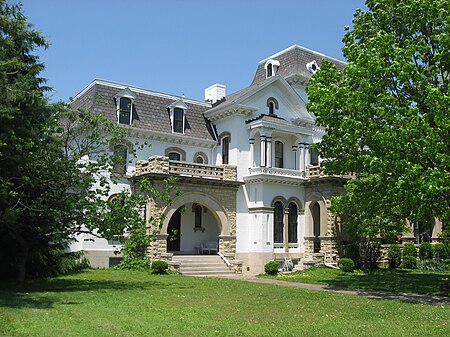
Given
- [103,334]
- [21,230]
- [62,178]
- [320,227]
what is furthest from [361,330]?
[320,227]

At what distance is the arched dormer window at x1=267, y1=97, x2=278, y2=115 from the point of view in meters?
35.0

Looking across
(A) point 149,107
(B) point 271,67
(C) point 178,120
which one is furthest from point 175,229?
(B) point 271,67

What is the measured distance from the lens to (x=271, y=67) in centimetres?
→ 4075

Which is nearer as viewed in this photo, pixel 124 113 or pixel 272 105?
pixel 124 113

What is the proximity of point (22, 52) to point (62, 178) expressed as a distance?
4.95 meters

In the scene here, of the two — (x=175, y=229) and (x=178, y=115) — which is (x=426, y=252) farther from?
(x=178, y=115)

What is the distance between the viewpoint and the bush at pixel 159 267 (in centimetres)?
2679

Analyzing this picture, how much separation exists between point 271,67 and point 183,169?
1421 cm

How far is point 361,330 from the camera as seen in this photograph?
11.5m

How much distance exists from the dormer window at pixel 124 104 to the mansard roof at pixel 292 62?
11.6 meters

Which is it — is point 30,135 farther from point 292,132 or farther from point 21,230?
point 292,132

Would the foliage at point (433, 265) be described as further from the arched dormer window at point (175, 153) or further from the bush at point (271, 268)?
the arched dormer window at point (175, 153)

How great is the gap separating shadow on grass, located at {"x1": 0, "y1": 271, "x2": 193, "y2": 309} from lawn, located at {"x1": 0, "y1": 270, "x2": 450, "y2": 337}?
31 millimetres

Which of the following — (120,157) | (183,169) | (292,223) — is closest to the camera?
(120,157)
